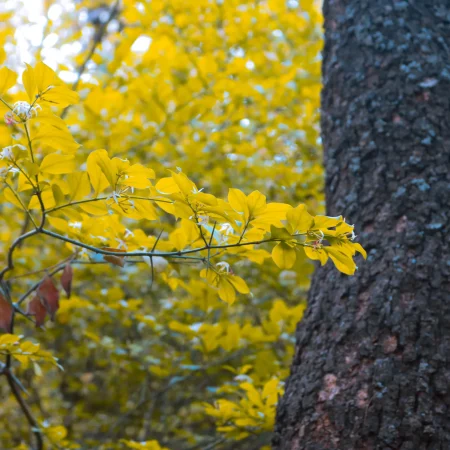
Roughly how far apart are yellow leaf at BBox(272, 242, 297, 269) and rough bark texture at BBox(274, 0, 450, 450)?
0.43 m

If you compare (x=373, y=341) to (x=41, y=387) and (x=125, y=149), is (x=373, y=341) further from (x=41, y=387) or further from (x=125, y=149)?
(x=41, y=387)

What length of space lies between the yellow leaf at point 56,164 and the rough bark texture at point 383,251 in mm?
788

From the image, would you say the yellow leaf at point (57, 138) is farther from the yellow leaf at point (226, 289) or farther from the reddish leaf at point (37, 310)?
the reddish leaf at point (37, 310)

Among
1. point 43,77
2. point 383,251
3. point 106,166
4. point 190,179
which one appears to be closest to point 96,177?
point 106,166

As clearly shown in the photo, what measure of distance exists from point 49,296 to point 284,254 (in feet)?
2.15

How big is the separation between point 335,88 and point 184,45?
5.99 ft

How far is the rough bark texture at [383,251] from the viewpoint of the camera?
1.20 metres

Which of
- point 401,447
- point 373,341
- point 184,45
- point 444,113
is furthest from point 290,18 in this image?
point 401,447

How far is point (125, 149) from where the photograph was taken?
295cm

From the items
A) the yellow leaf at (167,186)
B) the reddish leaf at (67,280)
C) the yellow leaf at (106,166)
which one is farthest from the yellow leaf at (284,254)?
the reddish leaf at (67,280)

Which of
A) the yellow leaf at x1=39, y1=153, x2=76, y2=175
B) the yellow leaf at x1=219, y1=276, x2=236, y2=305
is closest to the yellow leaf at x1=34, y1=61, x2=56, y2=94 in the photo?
the yellow leaf at x1=39, y1=153, x2=76, y2=175

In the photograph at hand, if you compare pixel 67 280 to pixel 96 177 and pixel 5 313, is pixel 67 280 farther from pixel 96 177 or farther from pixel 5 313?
pixel 96 177

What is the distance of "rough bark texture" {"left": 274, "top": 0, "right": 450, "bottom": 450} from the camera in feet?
3.92

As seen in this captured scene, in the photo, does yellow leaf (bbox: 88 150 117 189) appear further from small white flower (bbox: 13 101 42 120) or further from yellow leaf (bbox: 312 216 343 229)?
yellow leaf (bbox: 312 216 343 229)
